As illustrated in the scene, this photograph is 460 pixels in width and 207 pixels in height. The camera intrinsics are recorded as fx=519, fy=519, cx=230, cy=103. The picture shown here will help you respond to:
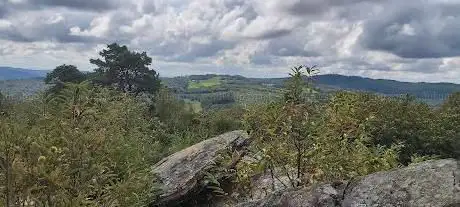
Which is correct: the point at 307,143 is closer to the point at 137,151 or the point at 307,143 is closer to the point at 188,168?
the point at 188,168

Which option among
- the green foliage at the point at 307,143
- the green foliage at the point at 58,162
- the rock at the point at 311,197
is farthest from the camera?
the green foliage at the point at 307,143

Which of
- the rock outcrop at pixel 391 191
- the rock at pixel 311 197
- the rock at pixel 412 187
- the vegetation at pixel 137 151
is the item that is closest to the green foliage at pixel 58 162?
the vegetation at pixel 137 151

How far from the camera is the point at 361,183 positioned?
7723 mm

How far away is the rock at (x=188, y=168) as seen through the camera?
629 inches

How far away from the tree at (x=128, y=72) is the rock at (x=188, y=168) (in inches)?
2682

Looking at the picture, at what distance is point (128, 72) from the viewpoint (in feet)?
289

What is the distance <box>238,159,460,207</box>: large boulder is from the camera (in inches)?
274

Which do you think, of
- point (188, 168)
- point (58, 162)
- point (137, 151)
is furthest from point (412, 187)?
point (137, 151)

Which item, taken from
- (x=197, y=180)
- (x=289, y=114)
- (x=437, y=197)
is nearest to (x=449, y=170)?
(x=437, y=197)

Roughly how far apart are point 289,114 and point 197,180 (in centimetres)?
655

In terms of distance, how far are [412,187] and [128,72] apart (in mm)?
83347

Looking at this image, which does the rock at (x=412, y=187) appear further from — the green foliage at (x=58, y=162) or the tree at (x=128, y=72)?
the tree at (x=128, y=72)

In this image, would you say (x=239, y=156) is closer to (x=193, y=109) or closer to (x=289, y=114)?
(x=289, y=114)

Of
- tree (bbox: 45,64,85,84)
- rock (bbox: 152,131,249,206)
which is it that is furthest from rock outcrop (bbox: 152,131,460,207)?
tree (bbox: 45,64,85,84)
